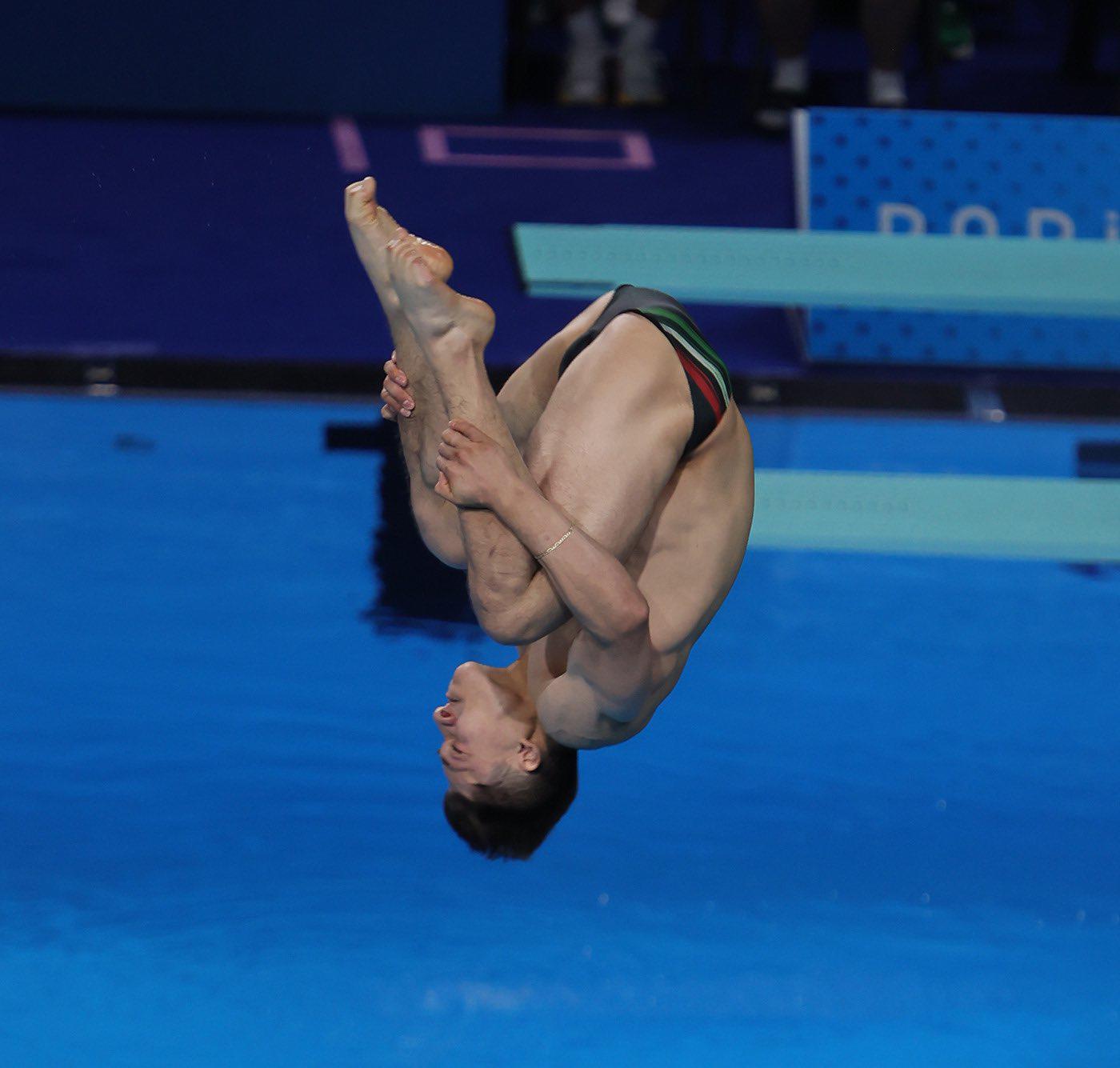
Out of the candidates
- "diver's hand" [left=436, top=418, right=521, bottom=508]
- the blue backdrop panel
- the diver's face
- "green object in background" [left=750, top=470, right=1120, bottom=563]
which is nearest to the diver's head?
the diver's face

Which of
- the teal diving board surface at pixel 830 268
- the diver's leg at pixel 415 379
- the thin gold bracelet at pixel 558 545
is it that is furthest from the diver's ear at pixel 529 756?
the teal diving board surface at pixel 830 268

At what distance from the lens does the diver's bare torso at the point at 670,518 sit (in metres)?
2.63

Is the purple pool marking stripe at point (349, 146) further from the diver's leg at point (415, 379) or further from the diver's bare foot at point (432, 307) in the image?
the diver's bare foot at point (432, 307)

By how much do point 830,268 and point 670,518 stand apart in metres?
2.14

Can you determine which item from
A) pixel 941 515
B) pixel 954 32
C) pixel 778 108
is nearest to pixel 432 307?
pixel 941 515

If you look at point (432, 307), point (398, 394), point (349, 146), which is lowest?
point (349, 146)

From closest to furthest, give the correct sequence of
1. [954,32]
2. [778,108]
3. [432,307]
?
[432,307], [778,108], [954,32]

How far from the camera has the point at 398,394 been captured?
8.89 ft

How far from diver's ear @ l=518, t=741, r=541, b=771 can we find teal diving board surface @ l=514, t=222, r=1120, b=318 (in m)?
1.69

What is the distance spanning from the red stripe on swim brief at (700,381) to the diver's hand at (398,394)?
414mm

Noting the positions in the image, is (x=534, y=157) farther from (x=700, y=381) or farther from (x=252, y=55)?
(x=700, y=381)

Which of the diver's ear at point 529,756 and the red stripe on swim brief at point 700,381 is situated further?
the diver's ear at point 529,756

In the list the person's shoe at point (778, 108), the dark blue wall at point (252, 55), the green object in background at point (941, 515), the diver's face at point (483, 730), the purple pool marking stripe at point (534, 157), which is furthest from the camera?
the person's shoe at point (778, 108)

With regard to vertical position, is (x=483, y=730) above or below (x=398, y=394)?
below
